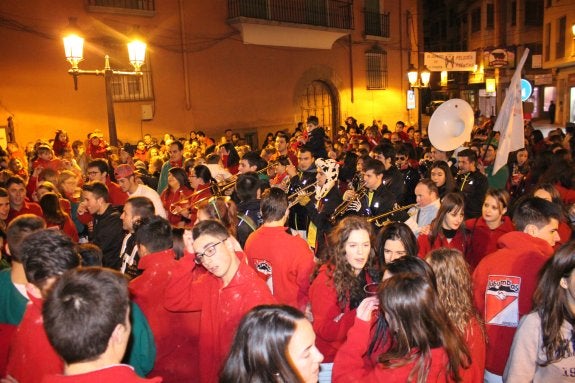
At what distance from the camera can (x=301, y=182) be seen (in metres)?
6.62

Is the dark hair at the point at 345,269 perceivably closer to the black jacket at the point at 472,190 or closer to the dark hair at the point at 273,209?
the dark hair at the point at 273,209

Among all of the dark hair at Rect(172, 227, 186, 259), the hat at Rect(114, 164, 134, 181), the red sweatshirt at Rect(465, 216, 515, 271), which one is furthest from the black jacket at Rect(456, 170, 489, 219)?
the hat at Rect(114, 164, 134, 181)

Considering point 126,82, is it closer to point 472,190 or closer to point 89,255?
point 472,190

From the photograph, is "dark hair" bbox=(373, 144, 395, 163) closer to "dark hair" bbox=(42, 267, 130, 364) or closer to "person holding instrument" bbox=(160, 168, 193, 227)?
"person holding instrument" bbox=(160, 168, 193, 227)

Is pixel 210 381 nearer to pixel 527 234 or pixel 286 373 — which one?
pixel 286 373

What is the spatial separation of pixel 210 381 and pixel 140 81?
487 inches

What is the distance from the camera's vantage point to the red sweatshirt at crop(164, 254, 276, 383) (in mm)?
2666

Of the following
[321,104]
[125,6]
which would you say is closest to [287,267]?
[125,6]

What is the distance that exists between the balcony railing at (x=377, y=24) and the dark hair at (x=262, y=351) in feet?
68.5

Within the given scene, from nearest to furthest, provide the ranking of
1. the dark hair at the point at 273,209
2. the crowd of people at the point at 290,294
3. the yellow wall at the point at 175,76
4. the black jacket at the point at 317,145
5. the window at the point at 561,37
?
the crowd of people at the point at 290,294 < the dark hair at the point at 273,209 < the black jacket at the point at 317,145 < the yellow wall at the point at 175,76 < the window at the point at 561,37

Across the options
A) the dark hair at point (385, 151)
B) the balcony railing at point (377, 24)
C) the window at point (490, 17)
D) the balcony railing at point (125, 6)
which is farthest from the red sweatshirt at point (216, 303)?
the window at point (490, 17)

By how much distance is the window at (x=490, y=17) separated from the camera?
122ft

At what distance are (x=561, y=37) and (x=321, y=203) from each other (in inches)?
1114

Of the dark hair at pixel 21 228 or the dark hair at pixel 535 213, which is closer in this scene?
the dark hair at pixel 535 213
